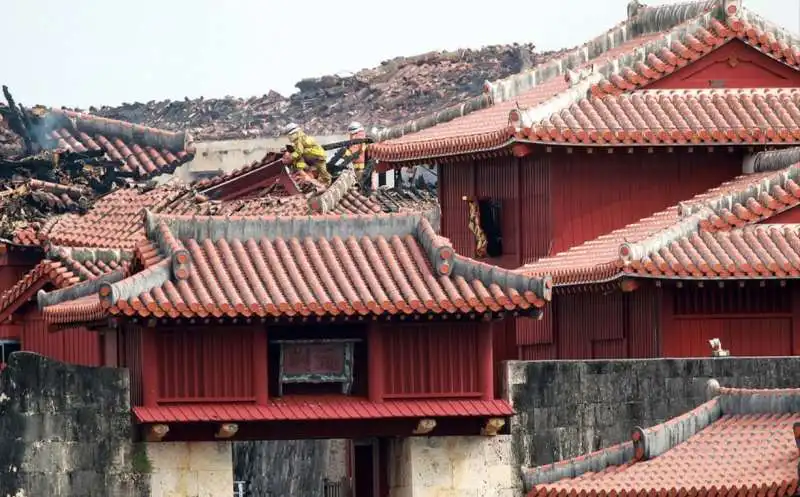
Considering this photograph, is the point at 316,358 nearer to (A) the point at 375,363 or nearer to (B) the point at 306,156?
(A) the point at 375,363

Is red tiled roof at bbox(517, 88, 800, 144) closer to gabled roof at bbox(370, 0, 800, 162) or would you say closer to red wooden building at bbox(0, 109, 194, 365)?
gabled roof at bbox(370, 0, 800, 162)

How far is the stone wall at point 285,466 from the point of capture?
6469cm

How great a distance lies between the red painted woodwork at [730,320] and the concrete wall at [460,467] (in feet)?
19.3

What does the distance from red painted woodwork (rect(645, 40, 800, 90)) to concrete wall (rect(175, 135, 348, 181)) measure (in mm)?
35610

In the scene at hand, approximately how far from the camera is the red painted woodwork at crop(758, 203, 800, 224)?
56500mm

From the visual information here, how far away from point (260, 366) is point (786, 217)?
12.1 metres

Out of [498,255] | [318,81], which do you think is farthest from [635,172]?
[318,81]

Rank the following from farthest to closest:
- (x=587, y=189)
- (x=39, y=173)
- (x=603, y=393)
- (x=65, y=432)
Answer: (x=39, y=173), (x=587, y=189), (x=603, y=393), (x=65, y=432)

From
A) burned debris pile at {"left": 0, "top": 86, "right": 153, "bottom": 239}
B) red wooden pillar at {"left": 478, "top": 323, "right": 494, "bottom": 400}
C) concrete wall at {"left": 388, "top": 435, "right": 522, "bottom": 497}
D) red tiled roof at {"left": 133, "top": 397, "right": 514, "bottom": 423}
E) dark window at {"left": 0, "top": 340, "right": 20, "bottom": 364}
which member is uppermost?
burned debris pile at {"left": 0, "top": 86, "right": 153, "bottom": 239}

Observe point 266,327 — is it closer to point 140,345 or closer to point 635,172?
point 140,345

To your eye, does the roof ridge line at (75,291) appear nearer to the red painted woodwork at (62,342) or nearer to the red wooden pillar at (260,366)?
the red painted woodwork at (62,342)

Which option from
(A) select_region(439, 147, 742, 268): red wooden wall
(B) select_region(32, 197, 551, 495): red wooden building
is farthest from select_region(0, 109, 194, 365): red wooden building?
(A) select_region(439, 147, 742, 268): red wooden wall

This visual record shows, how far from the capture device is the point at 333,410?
5009 centimetres

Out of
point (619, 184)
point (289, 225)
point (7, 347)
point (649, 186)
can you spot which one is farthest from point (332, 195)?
point (289, 225)
